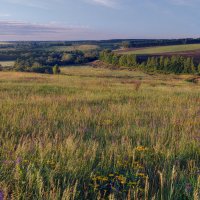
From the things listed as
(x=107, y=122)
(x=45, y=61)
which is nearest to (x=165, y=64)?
(x=45, y=61)

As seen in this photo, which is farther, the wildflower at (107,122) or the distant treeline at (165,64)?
the distant treeline at (165,64)

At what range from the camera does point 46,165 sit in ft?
11.6

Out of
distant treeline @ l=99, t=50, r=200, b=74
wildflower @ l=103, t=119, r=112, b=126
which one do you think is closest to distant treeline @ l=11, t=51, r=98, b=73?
distant treeline @ l=99, t=50, r=200, b=74

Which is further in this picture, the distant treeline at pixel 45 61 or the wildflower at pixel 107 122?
the distant treeline at pixel 45 61

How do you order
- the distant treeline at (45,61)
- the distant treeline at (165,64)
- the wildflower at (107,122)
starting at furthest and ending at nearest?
the distant treeline at (165,64)
the distant treeline at (45,61)
the wildflower at (107,122)

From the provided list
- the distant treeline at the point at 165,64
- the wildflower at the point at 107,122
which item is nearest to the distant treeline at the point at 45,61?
the distant treeline at the point at 165,64

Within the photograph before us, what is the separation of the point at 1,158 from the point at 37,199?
1.15 metres

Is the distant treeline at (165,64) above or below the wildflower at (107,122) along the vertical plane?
below

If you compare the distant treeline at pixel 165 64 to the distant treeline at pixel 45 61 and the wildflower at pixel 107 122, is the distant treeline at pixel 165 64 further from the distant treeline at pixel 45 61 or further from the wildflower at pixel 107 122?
the wildflower at pixel 107 122

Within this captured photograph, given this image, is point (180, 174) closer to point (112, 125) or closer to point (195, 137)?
point (195, 137)

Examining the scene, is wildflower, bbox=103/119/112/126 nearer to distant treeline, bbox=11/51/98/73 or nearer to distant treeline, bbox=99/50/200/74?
distant treeline, bbox=11/51/98/73

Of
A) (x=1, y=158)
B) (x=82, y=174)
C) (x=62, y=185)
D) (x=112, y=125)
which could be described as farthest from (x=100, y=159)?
(x=112, y=125)

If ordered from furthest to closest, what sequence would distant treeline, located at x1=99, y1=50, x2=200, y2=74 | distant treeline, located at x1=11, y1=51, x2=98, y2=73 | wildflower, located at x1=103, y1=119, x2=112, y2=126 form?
distant treeline, located at x1=99, y1=50, x2=200, y2=74, distant treeline, located at x1=11, y1=51, x2=98, y2=73, wildflower, located at x1=103, y1=119, x2=112, y2=126

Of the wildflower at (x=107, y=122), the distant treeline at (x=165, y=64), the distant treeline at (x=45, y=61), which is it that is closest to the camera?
the wildflower at (x=107, y=122)
